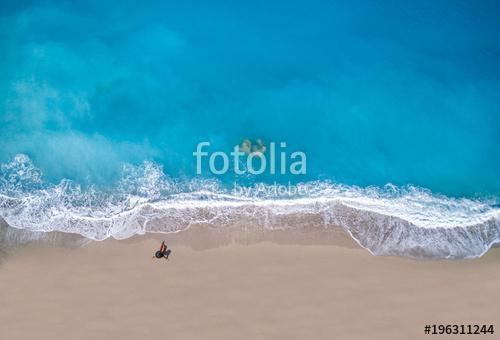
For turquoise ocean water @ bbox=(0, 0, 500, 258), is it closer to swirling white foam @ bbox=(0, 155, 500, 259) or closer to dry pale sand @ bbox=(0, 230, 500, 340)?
swirling white foam @ bbox=(0, 155, 500, 259)

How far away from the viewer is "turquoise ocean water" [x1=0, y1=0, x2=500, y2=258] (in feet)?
32.1

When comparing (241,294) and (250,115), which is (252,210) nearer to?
(241,294)

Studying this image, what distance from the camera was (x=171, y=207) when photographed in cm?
980

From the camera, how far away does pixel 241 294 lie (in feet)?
29.9

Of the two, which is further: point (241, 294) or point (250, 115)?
point (250, 115)

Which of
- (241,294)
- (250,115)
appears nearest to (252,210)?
(241,294)

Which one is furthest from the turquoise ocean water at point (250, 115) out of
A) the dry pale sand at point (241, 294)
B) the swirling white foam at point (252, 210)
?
the dry pale sand at point (241, 294)

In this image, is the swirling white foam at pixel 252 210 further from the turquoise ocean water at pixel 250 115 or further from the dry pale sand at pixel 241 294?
the dry pale sand at pixel 241 294

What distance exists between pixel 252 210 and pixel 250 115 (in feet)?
6.92

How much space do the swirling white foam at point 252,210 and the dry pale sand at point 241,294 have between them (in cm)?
39

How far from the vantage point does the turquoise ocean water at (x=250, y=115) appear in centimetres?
979

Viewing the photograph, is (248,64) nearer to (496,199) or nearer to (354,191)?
(354,191)

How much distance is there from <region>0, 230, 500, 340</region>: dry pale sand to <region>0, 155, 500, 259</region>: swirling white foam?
39cm

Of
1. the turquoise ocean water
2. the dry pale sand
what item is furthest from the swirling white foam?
the dry pale sand
